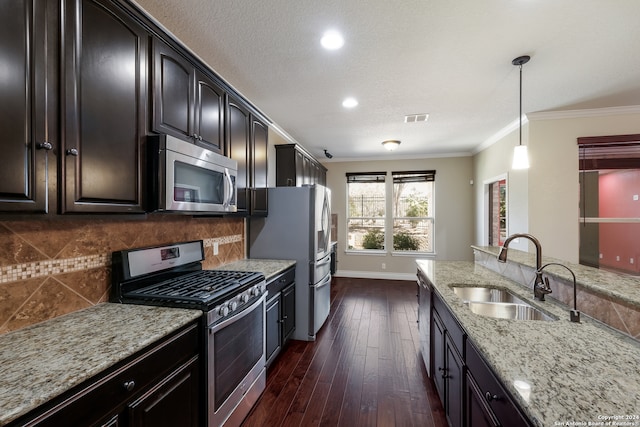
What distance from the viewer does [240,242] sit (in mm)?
3094

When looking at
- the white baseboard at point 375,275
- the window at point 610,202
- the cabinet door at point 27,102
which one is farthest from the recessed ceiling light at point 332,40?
the white baseboard at point 375,275

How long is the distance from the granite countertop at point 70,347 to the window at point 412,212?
5.00m

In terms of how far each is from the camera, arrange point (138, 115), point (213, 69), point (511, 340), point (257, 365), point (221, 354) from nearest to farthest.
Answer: point (511, 340), point (138, 115), point (221, 354), point (257, 365), point (213, 69)

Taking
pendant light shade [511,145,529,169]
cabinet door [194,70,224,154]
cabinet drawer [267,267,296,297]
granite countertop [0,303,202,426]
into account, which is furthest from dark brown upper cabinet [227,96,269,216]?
pendant light shade [511,145,529,169]

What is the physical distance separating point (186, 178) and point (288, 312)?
5.74 feet

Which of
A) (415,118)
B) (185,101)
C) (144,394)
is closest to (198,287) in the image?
(144,394)

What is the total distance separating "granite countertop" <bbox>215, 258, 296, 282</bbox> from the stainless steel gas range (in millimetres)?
317

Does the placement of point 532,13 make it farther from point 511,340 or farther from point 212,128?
point 212,128

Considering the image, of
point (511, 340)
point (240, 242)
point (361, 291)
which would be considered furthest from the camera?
point (361, 291)

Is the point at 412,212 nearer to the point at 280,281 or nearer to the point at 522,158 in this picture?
the point at 522,158

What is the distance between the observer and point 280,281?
263 cm

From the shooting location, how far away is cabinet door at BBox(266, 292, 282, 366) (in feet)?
7.79

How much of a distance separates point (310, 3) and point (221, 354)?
2.08 meters

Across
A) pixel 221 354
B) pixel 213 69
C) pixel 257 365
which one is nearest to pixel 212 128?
pixel 213 69
